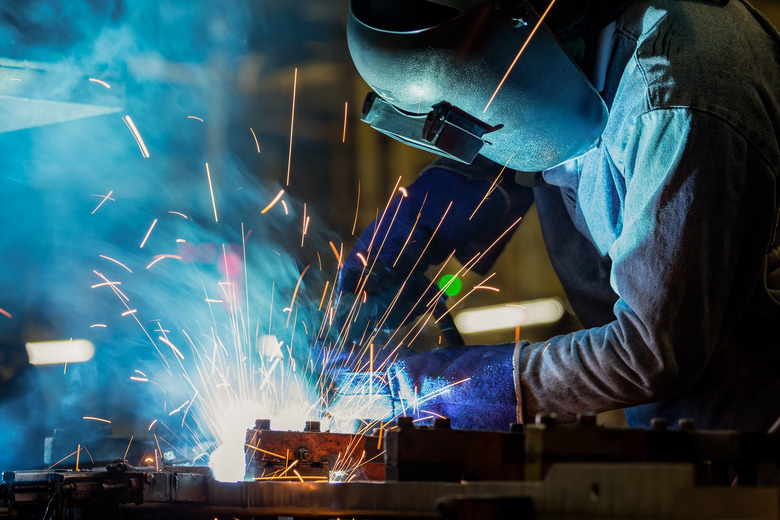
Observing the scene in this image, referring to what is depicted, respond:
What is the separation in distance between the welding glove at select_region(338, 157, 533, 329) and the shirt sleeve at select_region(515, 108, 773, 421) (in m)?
1.14

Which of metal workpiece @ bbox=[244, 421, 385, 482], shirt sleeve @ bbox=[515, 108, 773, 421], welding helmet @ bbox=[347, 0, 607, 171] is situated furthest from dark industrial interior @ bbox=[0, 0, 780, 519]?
welding helmet @ bbox=[347, 0, 607, 171]

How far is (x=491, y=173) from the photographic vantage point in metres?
3.16

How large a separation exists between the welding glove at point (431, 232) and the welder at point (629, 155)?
0.69 metres

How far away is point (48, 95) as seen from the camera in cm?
293

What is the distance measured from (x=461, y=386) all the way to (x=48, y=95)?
2.19 meters

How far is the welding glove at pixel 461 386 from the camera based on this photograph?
1.99m

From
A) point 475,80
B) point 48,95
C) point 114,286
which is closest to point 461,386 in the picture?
point 475,80

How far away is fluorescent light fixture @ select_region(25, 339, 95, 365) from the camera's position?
117 inches

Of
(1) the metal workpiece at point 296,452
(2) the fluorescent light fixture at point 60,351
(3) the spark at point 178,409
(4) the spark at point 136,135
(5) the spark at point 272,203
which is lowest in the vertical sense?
(1) the metal workpiece at point 296,452

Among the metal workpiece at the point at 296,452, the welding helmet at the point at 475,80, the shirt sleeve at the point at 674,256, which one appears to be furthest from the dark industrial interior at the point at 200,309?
the welding helmet at the point at 475,80

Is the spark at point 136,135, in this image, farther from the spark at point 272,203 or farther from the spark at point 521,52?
the spark at point 521,52

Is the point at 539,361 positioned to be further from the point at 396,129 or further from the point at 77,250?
the point at 77,250

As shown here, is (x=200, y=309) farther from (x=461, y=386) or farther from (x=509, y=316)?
(x=509, y=316)

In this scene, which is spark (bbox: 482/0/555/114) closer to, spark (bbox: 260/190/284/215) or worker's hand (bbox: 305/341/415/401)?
worker's hand (bbox: 305/341/415/401)
